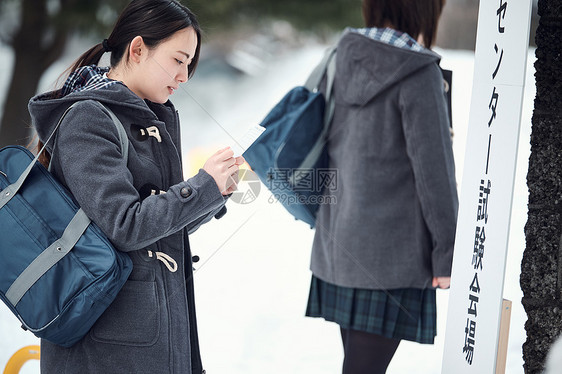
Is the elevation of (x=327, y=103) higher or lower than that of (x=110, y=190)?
higher

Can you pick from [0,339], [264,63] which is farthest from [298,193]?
[264,63]

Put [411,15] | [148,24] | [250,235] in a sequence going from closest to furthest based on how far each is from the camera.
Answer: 1. [148,24]
2. [411,15]
3. [250,235]

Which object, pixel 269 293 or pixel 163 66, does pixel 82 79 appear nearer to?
pixel 163 66

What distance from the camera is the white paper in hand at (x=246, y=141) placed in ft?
3.49

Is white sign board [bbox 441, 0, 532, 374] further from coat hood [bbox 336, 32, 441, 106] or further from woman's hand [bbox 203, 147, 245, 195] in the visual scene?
woman's hand [bbox 203, 147, 245, 195]

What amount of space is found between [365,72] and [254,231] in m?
1.92

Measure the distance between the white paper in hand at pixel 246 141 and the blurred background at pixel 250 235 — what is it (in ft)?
2.34

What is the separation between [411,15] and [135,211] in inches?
35.9

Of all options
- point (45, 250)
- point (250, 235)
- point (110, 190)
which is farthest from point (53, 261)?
point (250, 235)

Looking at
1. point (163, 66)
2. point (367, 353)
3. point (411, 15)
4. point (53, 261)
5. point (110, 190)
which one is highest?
point (411, 15)

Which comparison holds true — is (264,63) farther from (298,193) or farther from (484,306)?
(484,306)

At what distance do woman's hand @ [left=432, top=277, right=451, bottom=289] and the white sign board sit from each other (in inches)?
9.2

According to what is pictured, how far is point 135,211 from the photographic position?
96 cm

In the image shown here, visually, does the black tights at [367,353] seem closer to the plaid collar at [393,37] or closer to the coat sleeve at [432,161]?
the coat sleeve at [432,161]
